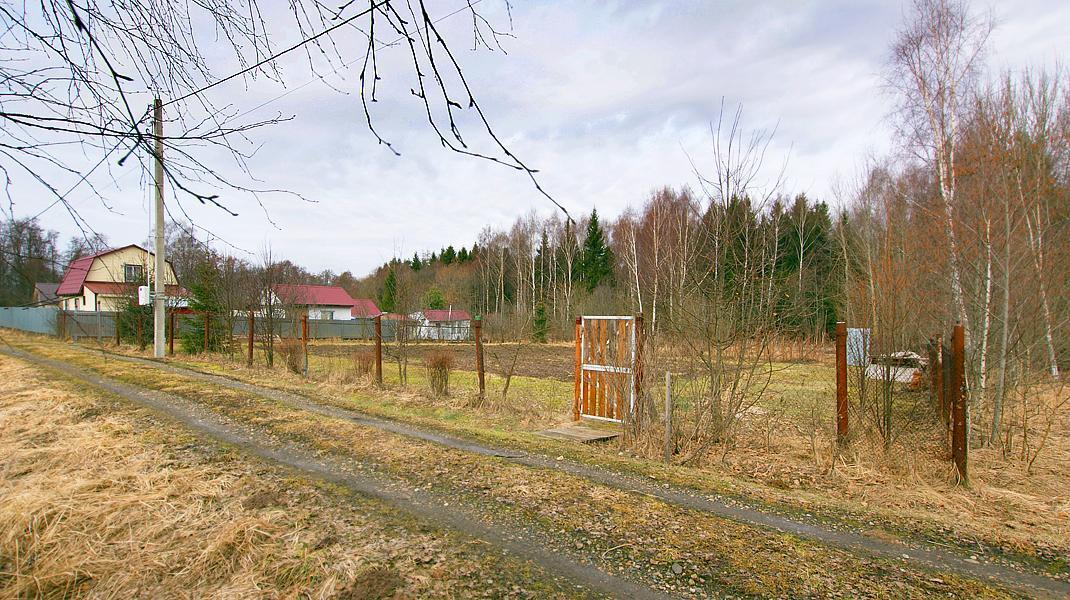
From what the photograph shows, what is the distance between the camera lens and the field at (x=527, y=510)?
10.4ft

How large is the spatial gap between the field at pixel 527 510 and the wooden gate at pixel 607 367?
0.89 metres

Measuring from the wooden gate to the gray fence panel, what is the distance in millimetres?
31228

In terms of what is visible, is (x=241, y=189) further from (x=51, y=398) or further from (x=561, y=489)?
(x=51, y=398)

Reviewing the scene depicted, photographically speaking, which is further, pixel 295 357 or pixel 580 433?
pixel 295 357

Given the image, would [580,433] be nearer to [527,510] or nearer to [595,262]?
[527,510]

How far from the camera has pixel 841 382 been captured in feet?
20.6

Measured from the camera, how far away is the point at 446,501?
4.41m

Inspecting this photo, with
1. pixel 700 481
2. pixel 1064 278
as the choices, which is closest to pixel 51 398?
pixel 700 481

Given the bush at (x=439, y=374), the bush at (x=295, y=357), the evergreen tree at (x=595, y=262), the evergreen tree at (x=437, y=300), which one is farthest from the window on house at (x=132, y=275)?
the evergreen tree at (x=595, y=262)

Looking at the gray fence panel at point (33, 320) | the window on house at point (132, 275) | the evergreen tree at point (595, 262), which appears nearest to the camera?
the window on house at point (132, 275)

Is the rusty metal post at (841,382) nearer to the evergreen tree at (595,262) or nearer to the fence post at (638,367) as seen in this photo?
the fence post at (638,367)

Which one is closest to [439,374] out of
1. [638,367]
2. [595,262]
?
[638,367]

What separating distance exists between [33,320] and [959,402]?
4425 cm

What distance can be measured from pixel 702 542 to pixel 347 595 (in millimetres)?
2199
